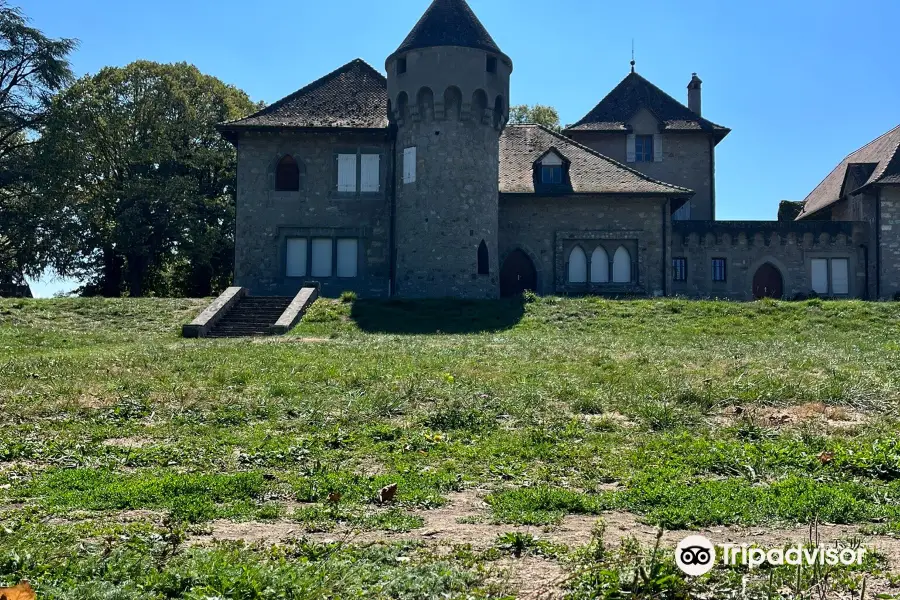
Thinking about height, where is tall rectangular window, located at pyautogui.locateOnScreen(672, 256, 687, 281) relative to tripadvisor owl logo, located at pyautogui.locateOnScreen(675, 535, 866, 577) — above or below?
above

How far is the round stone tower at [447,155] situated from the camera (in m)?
30.2

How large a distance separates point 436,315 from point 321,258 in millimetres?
8803

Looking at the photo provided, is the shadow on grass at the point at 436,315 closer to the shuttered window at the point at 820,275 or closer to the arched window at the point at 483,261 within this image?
the arched window at the point at 483,261

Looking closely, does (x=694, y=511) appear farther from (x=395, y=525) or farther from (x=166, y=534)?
(x=166, y=534)

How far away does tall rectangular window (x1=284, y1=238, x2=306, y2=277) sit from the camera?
33031 mm

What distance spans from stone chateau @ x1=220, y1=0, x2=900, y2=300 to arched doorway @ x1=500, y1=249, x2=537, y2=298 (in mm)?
53

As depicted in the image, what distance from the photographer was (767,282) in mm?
37094

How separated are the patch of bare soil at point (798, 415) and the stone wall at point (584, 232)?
23280 millimetres

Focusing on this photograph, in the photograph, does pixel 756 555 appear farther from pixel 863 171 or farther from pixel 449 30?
pixel 863 171

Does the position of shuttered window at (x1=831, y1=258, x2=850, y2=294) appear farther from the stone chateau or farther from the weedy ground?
the weedy ground

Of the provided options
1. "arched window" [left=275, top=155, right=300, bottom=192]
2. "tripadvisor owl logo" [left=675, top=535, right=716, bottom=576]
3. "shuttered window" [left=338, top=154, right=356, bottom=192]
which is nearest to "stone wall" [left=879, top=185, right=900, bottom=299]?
"shuttered window" [left=338, top=154, right=356, bottom=192]

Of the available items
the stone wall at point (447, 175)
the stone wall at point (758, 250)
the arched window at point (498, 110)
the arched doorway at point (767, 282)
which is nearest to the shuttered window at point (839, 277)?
the stone wall at point (758, 250)

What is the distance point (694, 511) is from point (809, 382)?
6.85 metres

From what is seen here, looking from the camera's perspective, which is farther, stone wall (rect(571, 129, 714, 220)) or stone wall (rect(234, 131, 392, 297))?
stone wall (rect(571, 129, 714, 220))
